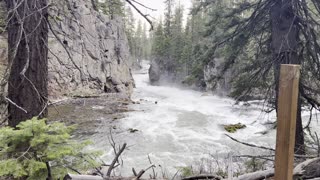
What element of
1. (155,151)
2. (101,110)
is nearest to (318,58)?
(155,151)

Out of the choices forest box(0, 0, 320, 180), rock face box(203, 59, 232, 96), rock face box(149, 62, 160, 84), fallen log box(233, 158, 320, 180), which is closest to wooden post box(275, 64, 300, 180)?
forest box(0, 0, 320, 180)

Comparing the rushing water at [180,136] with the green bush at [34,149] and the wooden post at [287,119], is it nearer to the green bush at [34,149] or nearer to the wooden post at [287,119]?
the green bush at [34,149]

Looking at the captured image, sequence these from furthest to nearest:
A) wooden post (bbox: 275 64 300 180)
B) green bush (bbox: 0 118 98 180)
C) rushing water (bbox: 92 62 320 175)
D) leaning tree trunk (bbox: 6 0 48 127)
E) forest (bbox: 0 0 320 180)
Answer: rushing water (bbox: 92 62 320 175), leaning tree trunk (bbox: 6 0 48 127), forest (bbox: 0 0 320 180), green bush (bbox: 0 118 98 180), wooden post (bbox: 275 64 300 180)

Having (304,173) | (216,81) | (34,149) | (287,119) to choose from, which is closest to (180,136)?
(216,81)

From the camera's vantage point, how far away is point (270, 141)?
10359 mm

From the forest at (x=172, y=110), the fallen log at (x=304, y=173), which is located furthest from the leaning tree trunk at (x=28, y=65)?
the fallen log at (x=304, y=173)

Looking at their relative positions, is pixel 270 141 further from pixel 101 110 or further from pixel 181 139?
pixel 101 110

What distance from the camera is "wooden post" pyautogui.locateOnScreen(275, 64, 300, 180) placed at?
5.98ft

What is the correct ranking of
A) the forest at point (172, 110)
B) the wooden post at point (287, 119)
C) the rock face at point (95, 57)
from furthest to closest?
1. the rock face at point (95, 57)
2. the forest at point (172, 110)
3. the wooden post at point (287, 119)

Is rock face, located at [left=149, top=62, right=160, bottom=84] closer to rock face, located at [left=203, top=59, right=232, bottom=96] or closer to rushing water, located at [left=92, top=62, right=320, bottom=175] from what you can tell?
rock face, located at [left=203, top=59, right=232, bottom=96]

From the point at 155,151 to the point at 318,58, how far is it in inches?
207

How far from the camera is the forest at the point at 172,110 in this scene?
2.57m

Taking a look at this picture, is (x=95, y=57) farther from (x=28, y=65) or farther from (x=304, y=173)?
(x=304, y=173)

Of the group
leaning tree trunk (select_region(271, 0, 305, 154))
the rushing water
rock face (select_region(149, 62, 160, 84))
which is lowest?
the rushing water
